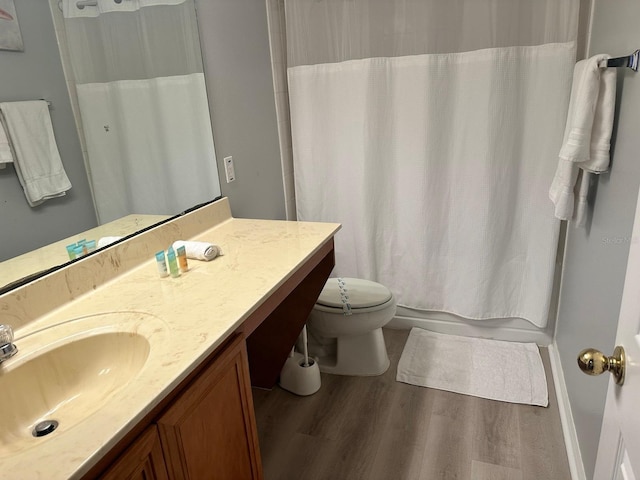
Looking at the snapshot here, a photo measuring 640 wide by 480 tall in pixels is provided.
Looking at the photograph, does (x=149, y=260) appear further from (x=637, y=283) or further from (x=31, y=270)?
(x=637, y=283)

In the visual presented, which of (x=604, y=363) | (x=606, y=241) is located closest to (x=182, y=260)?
(x=604, y=363)

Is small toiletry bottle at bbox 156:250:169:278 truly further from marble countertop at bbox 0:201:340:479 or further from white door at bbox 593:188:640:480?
white door at bbox 593:188:640:480

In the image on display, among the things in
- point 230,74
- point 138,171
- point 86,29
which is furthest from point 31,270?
point 230,74

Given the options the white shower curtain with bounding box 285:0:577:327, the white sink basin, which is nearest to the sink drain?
the white sink basin

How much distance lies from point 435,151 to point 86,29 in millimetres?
1607

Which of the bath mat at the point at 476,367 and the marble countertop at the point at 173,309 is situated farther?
the bath mat at the point at 476,367

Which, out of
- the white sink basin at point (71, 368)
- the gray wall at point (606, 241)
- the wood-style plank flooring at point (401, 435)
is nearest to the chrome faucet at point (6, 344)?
the white sink basin at point (71, 368)

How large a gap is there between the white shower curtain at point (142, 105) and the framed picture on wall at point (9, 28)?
0.16 metres

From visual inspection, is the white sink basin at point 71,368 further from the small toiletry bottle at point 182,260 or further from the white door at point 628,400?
the white door at point 628,400

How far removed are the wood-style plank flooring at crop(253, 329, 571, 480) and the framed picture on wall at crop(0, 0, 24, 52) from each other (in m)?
1.62

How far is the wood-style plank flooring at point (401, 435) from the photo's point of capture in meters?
1.73

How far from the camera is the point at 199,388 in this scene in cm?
98

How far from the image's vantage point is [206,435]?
1.03 m

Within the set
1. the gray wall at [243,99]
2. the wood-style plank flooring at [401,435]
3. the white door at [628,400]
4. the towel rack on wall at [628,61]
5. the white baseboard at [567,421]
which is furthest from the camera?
the gray wall at [243,99]
